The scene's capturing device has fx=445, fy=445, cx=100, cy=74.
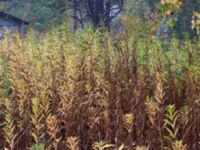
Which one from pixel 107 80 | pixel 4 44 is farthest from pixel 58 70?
pixel 4 44

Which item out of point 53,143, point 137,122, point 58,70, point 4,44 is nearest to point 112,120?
point 137,122

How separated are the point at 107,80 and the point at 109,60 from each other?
0.84ft

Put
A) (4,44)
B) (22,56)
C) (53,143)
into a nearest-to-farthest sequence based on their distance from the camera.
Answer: (53,143), (22,56), (4,44)

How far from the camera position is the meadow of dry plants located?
2.25 meters

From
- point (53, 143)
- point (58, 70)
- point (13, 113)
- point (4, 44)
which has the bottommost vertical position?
point (53, 143)

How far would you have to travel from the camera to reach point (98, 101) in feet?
8.08

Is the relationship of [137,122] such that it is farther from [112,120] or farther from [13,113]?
[13,113]

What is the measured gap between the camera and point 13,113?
245cm

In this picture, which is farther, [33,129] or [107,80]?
[107,80]

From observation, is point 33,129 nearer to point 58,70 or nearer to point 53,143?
point 53,143

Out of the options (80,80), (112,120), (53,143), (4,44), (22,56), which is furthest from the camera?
(4,44)

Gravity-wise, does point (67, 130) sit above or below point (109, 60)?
below

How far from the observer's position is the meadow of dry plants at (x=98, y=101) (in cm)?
225

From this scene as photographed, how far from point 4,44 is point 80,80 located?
133 cm
